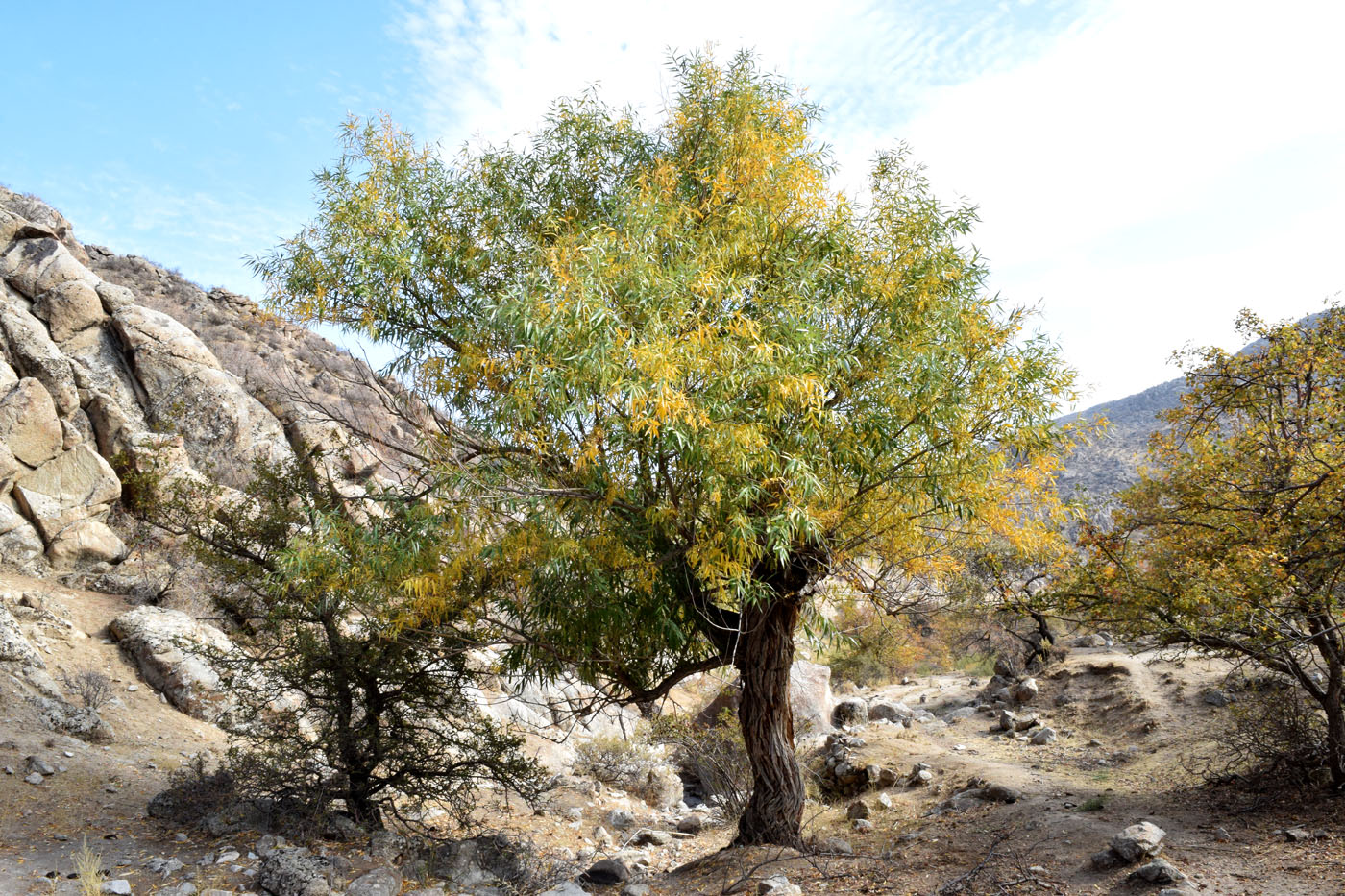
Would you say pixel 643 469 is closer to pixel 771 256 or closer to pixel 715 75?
pixel 771 256

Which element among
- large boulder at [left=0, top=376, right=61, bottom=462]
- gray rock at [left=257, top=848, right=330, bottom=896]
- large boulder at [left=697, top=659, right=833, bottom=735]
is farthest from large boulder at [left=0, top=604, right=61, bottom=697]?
large boulder at [left=697, top=659, right=833, bottom=735]

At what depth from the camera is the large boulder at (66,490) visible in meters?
16.5

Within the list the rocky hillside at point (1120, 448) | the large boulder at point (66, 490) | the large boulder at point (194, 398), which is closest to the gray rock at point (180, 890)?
the large boulder at point (66, 490)

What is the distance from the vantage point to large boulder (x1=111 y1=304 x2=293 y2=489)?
901 inches

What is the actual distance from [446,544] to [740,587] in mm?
2871

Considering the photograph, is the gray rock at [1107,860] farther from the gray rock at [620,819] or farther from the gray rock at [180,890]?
the gray rock at [180,890]

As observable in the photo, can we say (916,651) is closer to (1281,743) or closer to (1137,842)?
(1281,743)

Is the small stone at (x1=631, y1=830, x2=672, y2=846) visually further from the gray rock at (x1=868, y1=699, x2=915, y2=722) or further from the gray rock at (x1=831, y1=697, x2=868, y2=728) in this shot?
the gray rock at (x1=868, y1=699, x2=915, y2=722)

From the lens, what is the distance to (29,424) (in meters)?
17.5

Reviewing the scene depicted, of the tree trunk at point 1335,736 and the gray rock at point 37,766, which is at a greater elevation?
the gray rock at point 37,766

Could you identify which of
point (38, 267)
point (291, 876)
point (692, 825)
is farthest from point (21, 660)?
point (38, 267)

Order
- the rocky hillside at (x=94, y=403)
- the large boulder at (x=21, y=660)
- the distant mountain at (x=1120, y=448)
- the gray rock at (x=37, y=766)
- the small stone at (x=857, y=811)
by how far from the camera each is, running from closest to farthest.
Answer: the gray rock at (x=37, y=766) < the small stone at (x=857, y=811) < the large boulder at (x=21, y=660) < the rocky hillside at (x=94, y=403) < the distant mountain at (x=1120, y=448)

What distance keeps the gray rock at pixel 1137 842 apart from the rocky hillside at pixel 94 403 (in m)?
11.5

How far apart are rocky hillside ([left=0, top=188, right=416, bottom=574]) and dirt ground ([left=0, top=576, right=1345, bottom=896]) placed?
228cm
